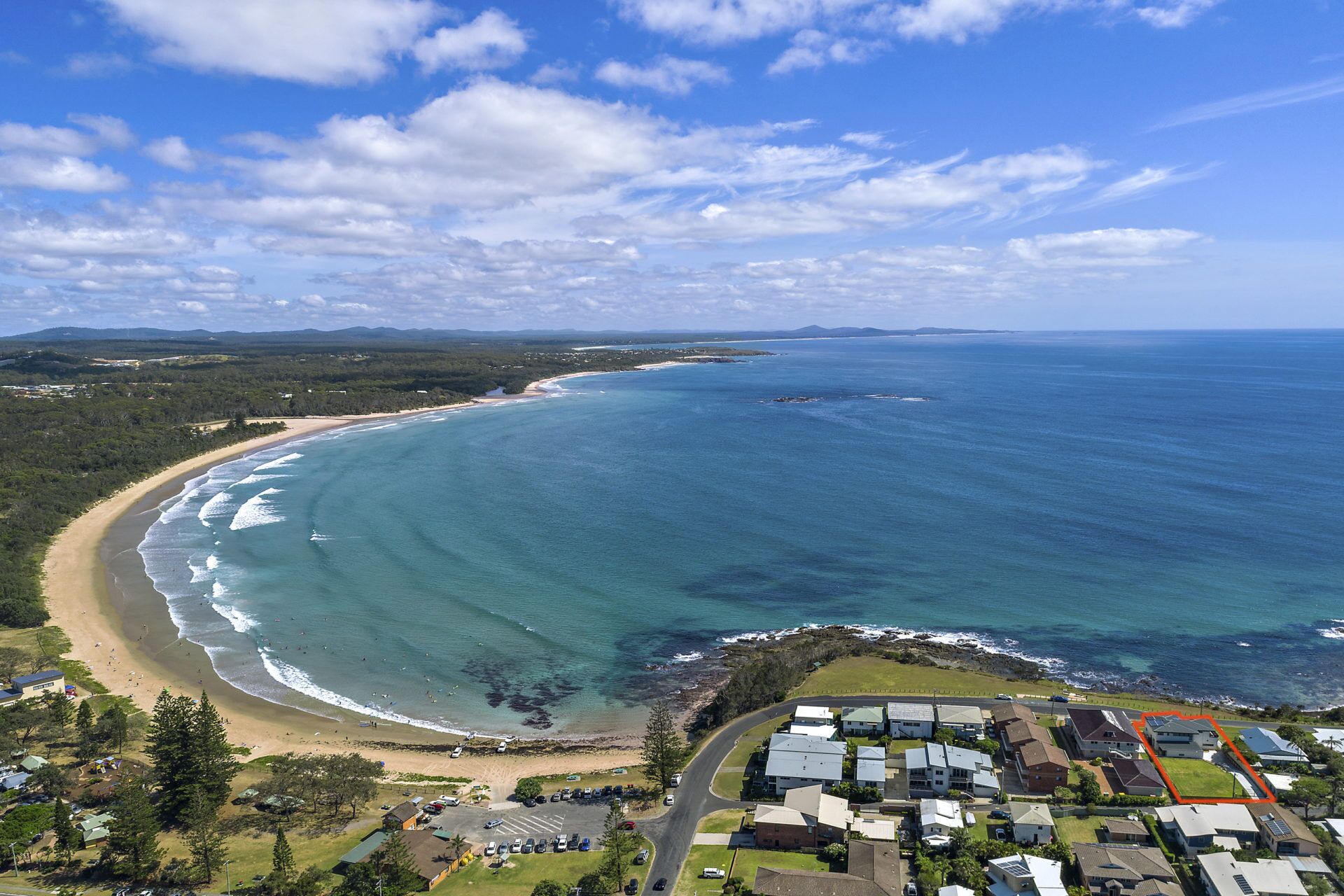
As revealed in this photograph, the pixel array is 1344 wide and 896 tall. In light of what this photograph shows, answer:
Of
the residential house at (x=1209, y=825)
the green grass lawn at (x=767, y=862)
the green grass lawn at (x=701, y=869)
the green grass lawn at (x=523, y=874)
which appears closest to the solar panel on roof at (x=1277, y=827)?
the residential house at (x=1209, y=825)

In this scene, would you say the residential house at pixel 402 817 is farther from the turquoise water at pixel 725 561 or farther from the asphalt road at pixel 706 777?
the asphalt road at pixel 706 777

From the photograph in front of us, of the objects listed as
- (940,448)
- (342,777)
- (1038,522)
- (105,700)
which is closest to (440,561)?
(105,700)

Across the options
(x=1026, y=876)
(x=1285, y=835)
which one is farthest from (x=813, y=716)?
(x=1285, y=835)

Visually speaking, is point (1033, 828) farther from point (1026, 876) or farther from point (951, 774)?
point (951, 774)

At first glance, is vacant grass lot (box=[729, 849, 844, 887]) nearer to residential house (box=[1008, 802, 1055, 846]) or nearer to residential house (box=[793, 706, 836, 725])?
residential house (box=[1008, 802, 1055, 846])

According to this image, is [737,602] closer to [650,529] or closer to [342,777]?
[650,529]

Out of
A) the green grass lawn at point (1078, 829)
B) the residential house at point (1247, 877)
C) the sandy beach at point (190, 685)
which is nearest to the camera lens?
the residential house at point (1247, 877)
